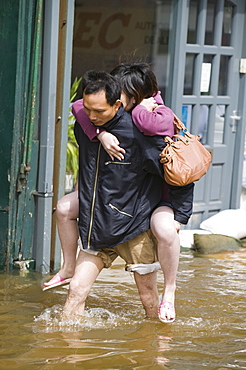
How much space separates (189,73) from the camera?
751cm

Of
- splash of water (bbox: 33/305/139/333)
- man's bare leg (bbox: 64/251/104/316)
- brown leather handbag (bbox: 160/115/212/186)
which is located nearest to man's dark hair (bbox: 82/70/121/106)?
brown leather handbag (bbox: 160/115/212/186)

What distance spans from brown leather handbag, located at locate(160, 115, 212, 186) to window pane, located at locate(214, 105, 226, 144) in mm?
3930

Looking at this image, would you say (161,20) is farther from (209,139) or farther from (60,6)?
(60,6)

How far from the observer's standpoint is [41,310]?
4785mm

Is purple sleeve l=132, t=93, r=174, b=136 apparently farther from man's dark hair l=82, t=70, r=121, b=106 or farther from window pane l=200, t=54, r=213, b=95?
window pane l=200, t=54, r=213, b=95

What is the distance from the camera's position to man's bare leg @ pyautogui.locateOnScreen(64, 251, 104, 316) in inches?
164

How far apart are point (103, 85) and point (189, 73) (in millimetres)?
3776

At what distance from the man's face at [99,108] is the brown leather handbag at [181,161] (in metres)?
0.36

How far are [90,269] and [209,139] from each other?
13.0ft

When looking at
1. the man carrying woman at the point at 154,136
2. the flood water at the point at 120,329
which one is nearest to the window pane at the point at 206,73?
the flood water at the point at 120,329

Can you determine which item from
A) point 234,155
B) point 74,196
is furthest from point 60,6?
point 234,155

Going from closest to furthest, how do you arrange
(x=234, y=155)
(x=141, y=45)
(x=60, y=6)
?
1. (x=60, y=6)
2. (x=234, y=155)
3. (x=141, y=45)

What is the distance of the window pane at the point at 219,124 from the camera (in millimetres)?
7984

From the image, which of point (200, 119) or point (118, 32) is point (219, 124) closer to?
point (200, 119)
